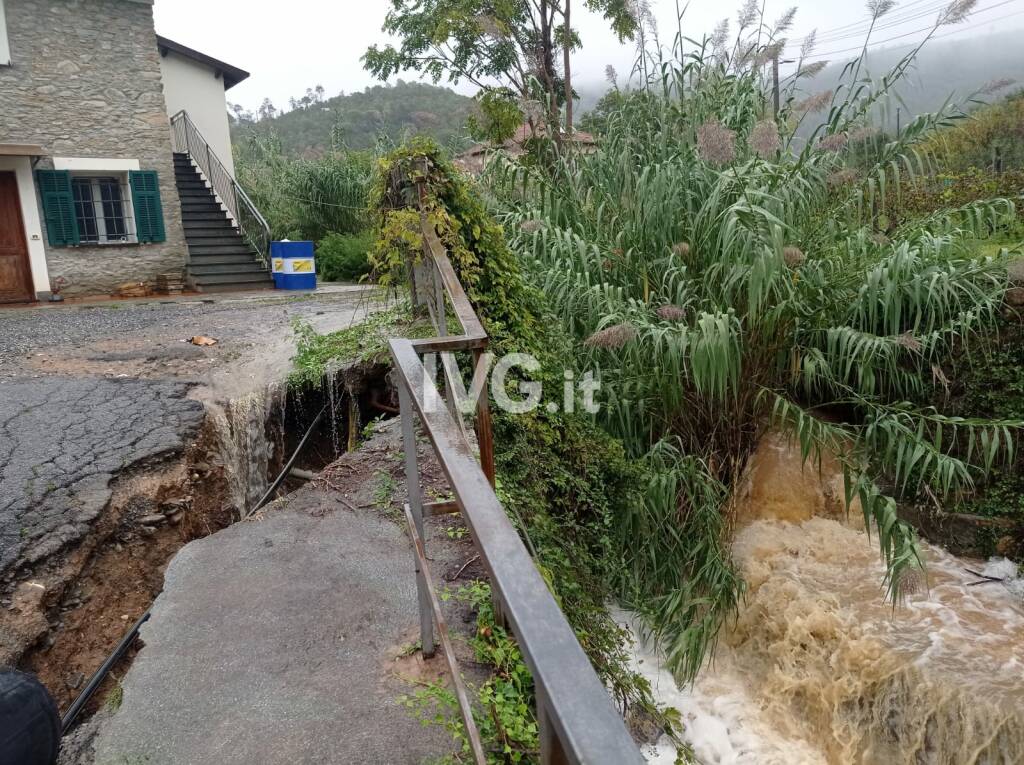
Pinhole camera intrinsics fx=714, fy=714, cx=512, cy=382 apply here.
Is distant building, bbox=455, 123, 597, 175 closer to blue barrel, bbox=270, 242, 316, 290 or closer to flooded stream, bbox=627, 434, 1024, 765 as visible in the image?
flooded stream, bbox=627, 434, 1024, 765

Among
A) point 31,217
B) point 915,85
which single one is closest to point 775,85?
point 915,85

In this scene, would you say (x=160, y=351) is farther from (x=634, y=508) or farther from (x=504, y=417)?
(x=634, y=508)

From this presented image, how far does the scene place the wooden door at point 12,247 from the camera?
10.7m

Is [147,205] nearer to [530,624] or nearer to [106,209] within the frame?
[106,209]

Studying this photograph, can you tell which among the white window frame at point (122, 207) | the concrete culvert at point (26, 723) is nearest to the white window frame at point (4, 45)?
the white window frame at point (122, 207)

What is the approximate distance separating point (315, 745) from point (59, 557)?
6.14 ft

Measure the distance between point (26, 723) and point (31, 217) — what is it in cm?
1145

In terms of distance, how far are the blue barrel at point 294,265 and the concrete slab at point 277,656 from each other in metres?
9.70

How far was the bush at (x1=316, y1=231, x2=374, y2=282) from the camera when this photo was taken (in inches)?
556

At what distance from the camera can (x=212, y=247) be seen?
41.9 feet

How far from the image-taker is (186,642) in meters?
2.34

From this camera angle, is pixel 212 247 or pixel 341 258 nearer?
pixel 212 247

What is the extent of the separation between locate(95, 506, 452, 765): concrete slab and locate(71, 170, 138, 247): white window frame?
10.4 meters

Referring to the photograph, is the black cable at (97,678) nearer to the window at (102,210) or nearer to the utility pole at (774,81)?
the utility pole at (774,81)
